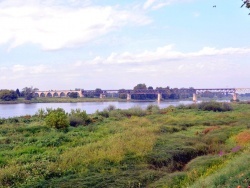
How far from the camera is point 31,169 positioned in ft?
36.0

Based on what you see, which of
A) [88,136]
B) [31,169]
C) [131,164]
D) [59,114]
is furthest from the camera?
[59,114]

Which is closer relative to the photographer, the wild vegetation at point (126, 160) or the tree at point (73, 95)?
the wild vegetation at point (126, 160)

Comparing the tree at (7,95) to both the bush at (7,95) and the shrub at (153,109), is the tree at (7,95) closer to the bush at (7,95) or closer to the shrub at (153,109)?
the bush at (7,95)

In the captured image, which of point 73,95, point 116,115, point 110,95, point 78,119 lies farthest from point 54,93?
point 78,119

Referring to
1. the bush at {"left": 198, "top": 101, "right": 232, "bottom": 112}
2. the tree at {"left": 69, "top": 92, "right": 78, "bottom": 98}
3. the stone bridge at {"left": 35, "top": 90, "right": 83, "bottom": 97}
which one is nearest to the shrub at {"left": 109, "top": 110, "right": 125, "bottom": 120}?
the bush at {"left": 198, "top": 101, "right": 232, "bottom": 112}

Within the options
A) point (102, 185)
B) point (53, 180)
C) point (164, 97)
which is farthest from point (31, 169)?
point (164, 97)

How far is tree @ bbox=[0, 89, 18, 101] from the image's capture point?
228 feet

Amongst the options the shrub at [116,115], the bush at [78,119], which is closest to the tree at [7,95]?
the shrub at [116,115]

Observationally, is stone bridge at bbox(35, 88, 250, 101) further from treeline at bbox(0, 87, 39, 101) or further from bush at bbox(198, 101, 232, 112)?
bush at bbox(198, 101, 232, 112)

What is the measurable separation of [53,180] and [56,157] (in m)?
2.33

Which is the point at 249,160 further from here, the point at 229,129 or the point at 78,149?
the point at 229,129

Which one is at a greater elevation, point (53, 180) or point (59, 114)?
point (59, 114)

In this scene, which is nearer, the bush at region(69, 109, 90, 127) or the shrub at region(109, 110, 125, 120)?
the bush at region(69, 109, 90, 127)

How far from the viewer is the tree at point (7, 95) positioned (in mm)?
69500
